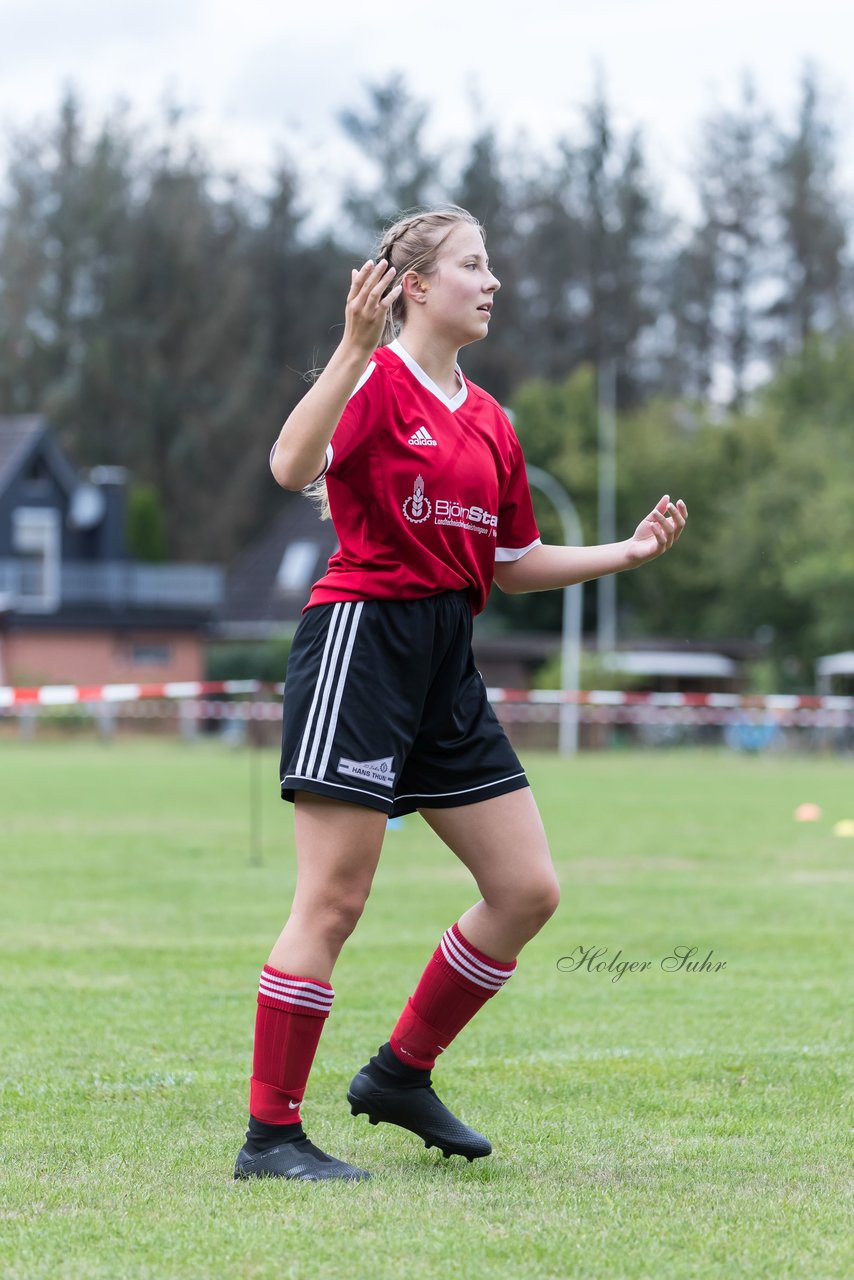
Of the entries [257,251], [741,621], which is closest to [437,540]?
[741,621]

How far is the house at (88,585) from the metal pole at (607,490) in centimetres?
1153

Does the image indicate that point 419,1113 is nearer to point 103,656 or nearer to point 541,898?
point 541,898

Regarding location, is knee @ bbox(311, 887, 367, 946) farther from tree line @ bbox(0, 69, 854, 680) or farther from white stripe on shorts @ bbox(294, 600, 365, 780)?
tree line @ bbox(0, 69, 854, 680)

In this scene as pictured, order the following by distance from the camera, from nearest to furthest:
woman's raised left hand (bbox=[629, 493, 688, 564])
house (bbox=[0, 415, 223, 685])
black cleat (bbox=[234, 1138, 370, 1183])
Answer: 1. black cleat (bbox=[234, 1138, 370, 1183])
2. woman's raised left hand (bbox=[629, 493, 688, 564])
3. house (bbox=[0, 415, 223, 685])

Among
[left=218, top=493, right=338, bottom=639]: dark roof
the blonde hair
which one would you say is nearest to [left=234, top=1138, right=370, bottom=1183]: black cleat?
the blonde hair

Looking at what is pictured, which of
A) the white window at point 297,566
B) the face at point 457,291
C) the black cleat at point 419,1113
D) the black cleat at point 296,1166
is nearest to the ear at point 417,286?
the face at point 457,291

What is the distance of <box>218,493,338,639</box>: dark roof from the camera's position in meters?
57.1

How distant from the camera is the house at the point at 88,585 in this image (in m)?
52.4

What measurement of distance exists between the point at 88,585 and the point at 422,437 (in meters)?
50.8

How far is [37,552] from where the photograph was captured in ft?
179

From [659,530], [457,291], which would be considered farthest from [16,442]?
[457,291]

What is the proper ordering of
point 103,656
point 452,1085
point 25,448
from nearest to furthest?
point 452,1085, point 25,448, point 103,656

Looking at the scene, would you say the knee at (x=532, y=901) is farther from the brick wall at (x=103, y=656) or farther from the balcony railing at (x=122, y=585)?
the balcony railing at (x=122, y=585)

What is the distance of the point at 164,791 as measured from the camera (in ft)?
72.6
